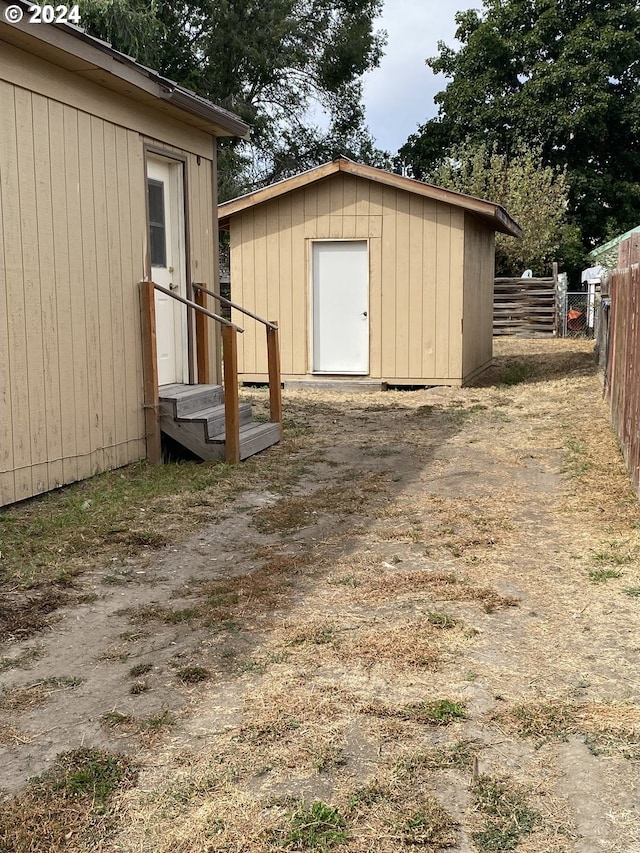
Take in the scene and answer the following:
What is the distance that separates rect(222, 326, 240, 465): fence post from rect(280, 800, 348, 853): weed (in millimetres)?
5024

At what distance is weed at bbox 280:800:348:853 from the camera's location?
2.38m

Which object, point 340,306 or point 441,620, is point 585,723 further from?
→ point 340,306

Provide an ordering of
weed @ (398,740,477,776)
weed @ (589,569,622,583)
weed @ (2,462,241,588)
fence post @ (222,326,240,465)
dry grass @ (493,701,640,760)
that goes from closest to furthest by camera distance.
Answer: weed @ (398,740,477,776) → dry grass @ (493,701,640,760) → weed @ (589,569,622,583) → weed @ (2,462,241,588) → fence post @ (222,326,240,465)

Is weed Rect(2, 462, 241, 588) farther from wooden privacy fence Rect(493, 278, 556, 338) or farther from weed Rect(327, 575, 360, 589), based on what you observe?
wooden privacy fence Rect(493, 278, 556, 338)

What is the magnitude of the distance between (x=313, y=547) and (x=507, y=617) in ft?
5.02

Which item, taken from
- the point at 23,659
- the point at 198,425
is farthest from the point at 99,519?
the point at 23,659

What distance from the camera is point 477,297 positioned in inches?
575

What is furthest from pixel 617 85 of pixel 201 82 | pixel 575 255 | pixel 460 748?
pixel 460 748

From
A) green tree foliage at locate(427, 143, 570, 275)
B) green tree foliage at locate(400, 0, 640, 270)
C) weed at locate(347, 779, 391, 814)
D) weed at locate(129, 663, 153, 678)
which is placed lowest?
weed at locate(347, 779, 391, 814)

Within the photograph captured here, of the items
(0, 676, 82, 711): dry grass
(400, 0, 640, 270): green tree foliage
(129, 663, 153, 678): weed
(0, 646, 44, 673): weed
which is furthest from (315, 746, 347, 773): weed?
(400, 0, 640, 270): green tree foliage

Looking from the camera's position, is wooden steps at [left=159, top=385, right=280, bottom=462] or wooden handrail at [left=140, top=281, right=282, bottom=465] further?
wooden steps at [left=159, top=385, right=280, bottom=462]

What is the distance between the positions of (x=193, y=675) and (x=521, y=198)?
24804 millimetres

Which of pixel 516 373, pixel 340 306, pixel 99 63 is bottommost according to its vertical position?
pixel 516 373

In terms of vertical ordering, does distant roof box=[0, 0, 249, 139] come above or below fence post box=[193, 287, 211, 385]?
above
